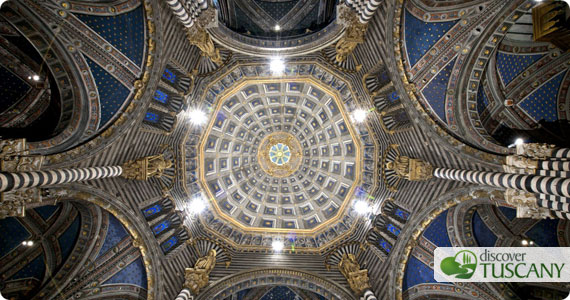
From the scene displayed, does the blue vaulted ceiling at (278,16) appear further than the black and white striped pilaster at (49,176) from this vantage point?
Yes

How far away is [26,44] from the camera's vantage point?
52.1 feet

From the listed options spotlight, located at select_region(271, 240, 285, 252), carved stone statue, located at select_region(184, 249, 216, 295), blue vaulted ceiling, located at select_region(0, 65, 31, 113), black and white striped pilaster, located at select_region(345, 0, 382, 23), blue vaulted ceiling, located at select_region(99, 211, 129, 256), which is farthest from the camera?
spotlight, located at select_region(271, 240, 285, 252)

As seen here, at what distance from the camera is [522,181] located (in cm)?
1143

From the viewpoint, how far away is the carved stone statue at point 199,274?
20422 mm

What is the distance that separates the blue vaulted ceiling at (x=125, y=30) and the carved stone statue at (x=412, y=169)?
16301 mm

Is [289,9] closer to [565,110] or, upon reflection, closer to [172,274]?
[565,110]

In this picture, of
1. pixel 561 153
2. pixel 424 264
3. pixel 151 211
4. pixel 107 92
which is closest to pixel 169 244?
pixel 151 211

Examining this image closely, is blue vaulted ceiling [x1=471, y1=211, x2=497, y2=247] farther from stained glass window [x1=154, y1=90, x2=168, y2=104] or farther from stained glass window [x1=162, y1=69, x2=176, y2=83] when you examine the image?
stained glass window [x1=162, y1=69, x2=176, y2=83]

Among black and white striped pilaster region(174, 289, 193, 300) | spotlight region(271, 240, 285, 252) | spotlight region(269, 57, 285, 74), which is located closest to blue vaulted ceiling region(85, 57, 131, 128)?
spotlight region(269, 57, 285, 74)

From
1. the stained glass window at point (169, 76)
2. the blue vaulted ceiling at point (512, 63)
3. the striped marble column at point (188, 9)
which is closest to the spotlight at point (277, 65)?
the striped marble column at point (188, 9)

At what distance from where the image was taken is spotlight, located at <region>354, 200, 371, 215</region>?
2276cm

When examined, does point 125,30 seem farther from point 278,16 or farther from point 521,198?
point 521,198

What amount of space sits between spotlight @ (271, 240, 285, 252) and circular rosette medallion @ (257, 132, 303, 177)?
6.25 meters

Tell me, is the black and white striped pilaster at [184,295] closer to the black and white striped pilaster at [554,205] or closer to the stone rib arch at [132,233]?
the stone rib arch at [132,233]
